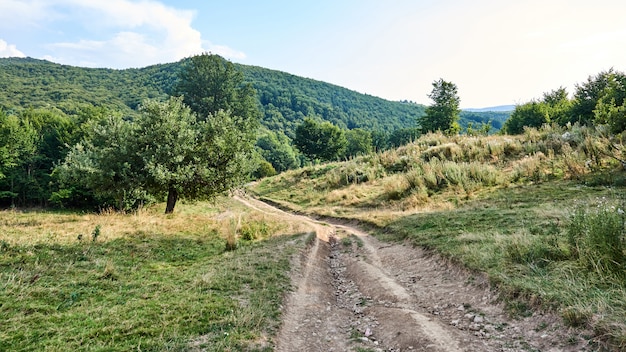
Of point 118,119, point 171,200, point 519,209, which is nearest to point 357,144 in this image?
point 171,200

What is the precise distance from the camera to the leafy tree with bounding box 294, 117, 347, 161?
63.4 m

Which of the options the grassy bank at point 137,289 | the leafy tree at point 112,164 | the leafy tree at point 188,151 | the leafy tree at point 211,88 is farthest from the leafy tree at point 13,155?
the grassy bank at point 137,289

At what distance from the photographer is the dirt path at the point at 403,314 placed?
16.0 feet

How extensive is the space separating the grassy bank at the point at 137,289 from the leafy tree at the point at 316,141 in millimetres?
51648

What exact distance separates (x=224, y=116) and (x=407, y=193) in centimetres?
1157

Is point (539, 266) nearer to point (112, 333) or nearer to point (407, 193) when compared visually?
point (112, 333)

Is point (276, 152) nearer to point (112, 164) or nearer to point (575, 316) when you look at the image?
point (112, 164)

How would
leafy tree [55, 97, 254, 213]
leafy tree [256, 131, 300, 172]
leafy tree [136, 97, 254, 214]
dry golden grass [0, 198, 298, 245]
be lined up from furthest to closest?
leafy tree [256, 131, 300, 172]
leafy tree [55, 97, 254, 213]
leafy tree [136, 97, 254, 214]
dry golden grass [0, 198, 298, 245]

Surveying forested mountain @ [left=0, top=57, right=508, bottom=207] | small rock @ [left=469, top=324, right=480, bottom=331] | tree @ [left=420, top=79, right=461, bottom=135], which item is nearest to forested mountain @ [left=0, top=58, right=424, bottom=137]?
forested mountain @ [left=0, top=57, right=508, bottom=207]

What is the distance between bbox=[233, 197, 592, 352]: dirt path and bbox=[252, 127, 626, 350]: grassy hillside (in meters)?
0.34

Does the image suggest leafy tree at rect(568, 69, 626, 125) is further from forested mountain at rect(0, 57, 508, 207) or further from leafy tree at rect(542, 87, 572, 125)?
forested mountain at rect(0, 57, 508, 207)

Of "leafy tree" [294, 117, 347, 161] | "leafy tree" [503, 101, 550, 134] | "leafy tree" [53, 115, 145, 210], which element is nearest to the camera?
"leafy tree" [53, 115, 145, 210]

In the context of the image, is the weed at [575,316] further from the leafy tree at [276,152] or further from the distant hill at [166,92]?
the distant hill at [166,92]

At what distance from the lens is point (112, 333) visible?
4906mm
